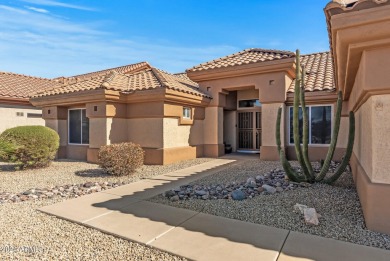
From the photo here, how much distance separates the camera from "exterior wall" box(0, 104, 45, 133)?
16406mm

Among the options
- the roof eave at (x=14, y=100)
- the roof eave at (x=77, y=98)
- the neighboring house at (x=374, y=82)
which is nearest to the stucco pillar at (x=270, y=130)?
the roof eave at (x=77, y=98)

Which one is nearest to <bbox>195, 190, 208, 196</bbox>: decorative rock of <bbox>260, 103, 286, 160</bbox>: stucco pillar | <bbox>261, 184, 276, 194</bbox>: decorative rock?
<bbox>261, 184, 276, 194</bbox>: decorative rock

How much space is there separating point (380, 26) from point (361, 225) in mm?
3451

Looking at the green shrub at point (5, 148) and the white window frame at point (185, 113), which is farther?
the white window frame at point (185, 113)

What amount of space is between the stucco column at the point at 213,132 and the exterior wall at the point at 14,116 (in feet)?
43.2

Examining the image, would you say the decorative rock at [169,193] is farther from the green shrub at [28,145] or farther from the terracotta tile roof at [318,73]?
the terracotta tile roof at [318,73]

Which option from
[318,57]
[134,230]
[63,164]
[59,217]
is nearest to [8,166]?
[63,164]

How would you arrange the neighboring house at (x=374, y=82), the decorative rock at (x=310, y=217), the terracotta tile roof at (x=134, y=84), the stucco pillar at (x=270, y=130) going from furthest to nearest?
the stucco pillar at (x=270, y=130) → the terracotta tile roof at (x=134, y=84) → the decorative rock at (x=310, y=217) → the neighboring house at (x=374, y=82)

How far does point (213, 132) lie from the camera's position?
1427 cm

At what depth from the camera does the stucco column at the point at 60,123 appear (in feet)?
45.0

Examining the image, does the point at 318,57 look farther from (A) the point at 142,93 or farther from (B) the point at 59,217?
(B) the point at 59,217

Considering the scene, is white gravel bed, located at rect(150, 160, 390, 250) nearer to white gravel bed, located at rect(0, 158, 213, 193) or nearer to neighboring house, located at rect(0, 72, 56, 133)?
white gravel bed, located at rect(0, 158, 213, 193)

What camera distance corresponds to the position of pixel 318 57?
53.1 ft

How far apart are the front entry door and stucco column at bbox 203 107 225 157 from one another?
2307 millimetres
